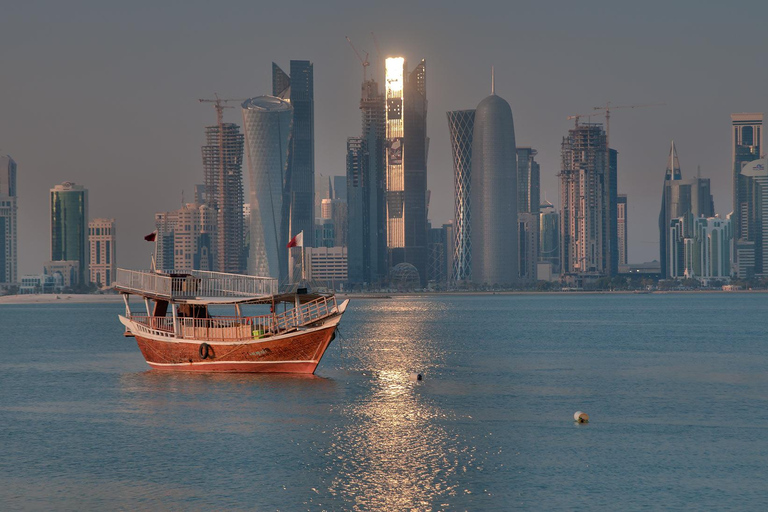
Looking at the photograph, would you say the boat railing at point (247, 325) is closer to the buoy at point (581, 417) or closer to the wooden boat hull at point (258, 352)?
the wooden boat hull at point (258, 352)

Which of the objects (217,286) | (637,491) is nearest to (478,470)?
(637,491)

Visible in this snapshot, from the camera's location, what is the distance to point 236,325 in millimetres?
80688

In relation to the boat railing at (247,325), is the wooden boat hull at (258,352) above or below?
below

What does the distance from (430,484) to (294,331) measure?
34.6m

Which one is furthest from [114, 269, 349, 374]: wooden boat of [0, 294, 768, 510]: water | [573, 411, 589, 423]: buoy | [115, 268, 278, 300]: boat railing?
[573, 411, 589, 423]: buoy

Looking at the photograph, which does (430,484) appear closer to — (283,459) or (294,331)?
(283,459)

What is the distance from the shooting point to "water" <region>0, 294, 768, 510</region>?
43625 millimetres

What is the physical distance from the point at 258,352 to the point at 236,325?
3.22 metres

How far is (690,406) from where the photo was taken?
6938cm

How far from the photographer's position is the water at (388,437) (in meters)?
43.6

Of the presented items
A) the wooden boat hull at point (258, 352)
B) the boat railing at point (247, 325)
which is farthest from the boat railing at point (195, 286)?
the wooden boat hull at point (258, 352)

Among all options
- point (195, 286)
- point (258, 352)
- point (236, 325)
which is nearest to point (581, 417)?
point (258, 352)

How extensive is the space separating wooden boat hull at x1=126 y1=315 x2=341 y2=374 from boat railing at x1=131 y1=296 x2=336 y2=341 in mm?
603

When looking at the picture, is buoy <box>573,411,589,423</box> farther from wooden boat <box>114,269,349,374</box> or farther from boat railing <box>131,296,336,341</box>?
boat railing <box>131,296,336,341</box>
